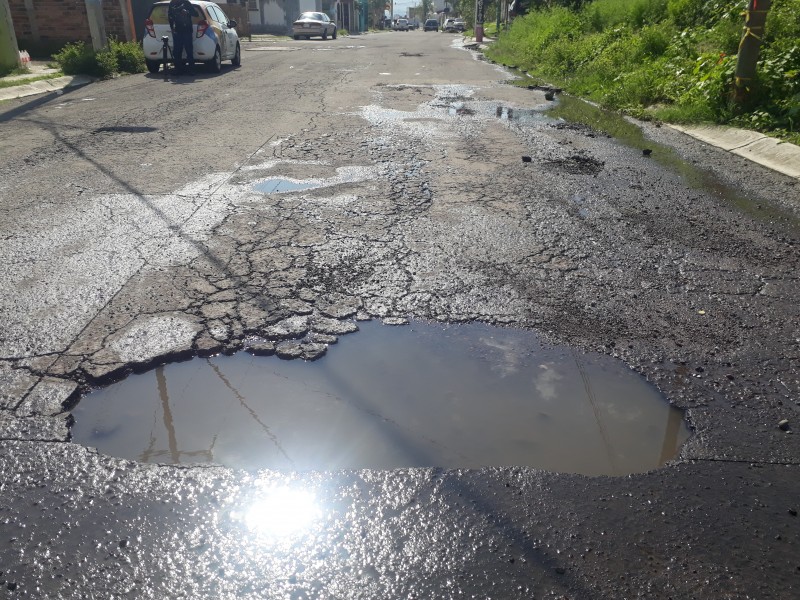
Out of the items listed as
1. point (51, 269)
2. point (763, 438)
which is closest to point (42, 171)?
point (51, 269)

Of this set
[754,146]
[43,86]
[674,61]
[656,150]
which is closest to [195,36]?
[43,86]

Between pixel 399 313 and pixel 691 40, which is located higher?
pixel 691 40

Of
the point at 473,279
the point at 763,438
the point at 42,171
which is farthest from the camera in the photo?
the point at 42,171

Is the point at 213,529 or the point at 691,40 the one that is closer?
the point at 213,529

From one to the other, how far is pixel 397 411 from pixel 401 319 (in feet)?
2.98

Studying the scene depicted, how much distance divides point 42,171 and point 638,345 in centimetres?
646

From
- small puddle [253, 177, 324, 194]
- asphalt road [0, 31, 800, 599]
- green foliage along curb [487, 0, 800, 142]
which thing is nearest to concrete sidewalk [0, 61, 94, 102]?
asphalt road [0, 31, 800, 599]

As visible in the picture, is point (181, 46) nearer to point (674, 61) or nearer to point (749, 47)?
point (674, 61)

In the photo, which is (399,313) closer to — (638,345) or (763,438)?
(638,345)

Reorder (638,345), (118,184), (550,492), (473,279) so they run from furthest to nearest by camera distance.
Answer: (118,184) < (473,279) < (638,345) < (550,492)

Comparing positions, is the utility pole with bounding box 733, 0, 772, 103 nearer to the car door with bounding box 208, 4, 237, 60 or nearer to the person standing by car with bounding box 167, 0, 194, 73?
the person standing by car with bounding box 167, 0, 194, 73

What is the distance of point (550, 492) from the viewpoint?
247cm

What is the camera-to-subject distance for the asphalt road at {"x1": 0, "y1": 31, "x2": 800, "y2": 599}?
6.99 ft

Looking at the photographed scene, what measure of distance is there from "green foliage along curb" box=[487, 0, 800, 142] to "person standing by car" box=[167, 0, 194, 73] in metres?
9.55
